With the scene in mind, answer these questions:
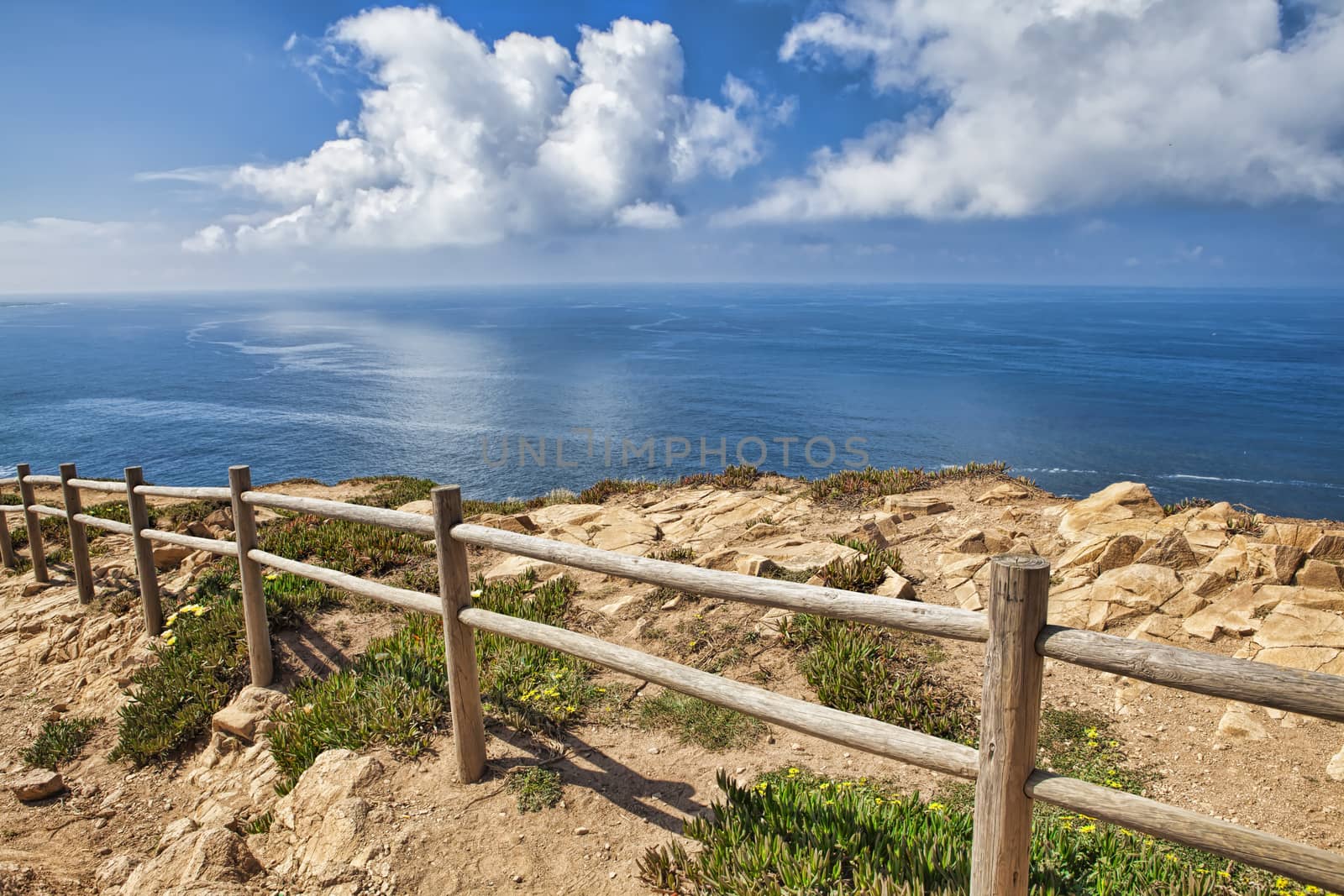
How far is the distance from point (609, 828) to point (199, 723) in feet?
15.3

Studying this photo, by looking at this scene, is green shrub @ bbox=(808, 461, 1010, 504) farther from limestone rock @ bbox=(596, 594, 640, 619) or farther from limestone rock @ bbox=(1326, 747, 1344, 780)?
limestone rock @ bbox=(1326, 747, 1344, 780)

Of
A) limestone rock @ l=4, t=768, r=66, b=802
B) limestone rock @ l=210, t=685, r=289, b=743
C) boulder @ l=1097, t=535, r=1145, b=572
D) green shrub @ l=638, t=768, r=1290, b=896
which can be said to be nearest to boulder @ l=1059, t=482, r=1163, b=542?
boulder @ l=1097, t=535, r=1145, b=572

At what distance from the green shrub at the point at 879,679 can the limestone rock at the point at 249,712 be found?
4.69 metres

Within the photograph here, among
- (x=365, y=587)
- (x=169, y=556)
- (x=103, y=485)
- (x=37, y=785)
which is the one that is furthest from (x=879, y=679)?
(x=169, y=556)

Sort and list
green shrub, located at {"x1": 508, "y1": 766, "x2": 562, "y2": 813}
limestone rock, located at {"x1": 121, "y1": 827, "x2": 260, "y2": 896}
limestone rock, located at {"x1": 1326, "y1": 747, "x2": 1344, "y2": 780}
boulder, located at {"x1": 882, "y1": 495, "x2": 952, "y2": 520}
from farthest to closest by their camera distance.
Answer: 1. boulder, located at {"x1": 882, "y1": 495, "x2": 952, "y2": 520}
2. limestone rock, located at {"x1": 1326, "y1": 747, "x2": 1344, "y2": 780}
3. green shrub, located at {"x1": 508, "y1": 766, "x2": 562, "y2": 813}
4. limestone rock, located at {"x1": 121, "y1": 827, "x2": 260, "y2": 896}

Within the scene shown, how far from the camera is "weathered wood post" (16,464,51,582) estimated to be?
430 inches

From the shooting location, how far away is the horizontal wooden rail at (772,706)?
3188 millimetres

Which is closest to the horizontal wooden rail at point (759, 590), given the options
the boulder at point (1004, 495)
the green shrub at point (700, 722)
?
the green shrub at point (700, 722)

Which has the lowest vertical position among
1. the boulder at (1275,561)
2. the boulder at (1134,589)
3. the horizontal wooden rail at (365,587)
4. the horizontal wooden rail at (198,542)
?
the boulder at (1134,589)

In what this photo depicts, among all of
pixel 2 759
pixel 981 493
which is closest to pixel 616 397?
pixel 981 493

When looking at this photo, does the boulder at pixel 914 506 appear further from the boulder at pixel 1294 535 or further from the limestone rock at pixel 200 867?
the limestone rock at pixel 200 867

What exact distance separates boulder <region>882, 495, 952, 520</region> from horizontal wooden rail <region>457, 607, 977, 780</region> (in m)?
8.38

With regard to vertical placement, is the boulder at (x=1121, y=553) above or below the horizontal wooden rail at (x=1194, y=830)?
below

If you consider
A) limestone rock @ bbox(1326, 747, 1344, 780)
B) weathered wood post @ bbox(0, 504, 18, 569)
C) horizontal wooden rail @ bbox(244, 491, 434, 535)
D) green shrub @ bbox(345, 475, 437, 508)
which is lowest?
green shrub @ bbox(345, 475, 437, 508)
